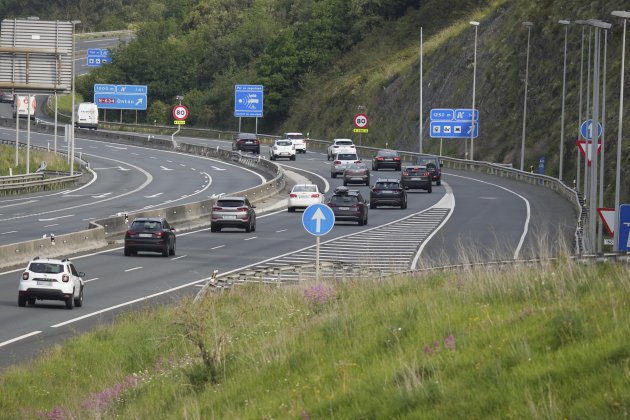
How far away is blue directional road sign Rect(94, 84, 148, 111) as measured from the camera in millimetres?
137625

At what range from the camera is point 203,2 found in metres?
191

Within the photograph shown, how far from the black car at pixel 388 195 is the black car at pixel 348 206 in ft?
25.9

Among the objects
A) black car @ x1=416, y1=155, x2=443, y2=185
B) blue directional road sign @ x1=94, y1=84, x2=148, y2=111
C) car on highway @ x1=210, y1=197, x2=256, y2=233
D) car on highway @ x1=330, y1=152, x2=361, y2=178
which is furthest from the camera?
blue directional road sign @ x1=94, y1=84, x2=148, y2=111

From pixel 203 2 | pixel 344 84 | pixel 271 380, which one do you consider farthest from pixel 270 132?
pixel 271 380

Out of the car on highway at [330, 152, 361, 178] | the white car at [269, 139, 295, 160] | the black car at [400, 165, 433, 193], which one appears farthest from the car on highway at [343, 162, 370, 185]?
the white car at [269, 139, 295, 160]

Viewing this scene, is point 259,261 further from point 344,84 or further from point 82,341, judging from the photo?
point 344,84

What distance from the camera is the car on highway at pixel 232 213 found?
52844mm

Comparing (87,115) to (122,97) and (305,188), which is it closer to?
(122,97)

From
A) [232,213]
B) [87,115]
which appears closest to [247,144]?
[87,115]

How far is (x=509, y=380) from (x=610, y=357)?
973 mm

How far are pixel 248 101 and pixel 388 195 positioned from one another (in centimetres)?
6594

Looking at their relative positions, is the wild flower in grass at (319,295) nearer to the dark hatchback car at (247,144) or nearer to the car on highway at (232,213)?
the car on highway at (232,213)

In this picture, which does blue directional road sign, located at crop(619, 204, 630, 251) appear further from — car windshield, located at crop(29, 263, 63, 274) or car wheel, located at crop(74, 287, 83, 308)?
car wheel, located at crop(74, 287, 83, 308)

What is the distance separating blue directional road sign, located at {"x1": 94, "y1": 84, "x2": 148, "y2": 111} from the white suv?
356ft
